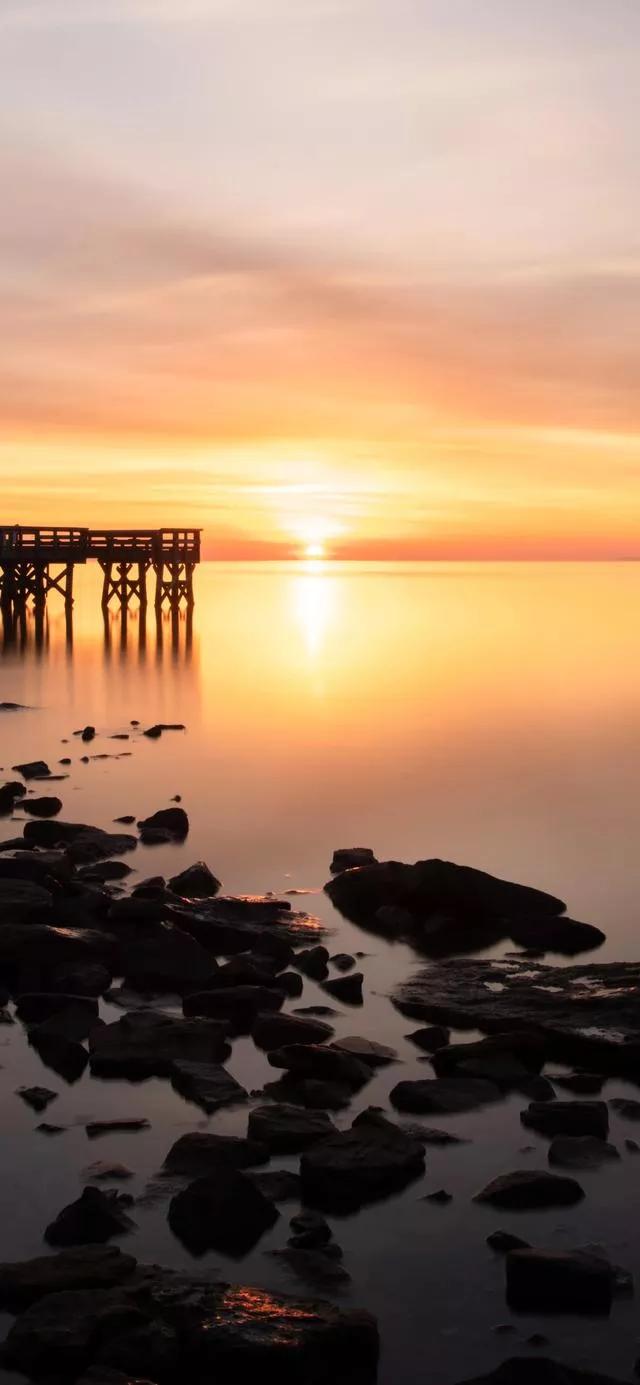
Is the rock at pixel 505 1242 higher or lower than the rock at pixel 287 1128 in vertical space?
lower

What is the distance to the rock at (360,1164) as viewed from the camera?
8.23m

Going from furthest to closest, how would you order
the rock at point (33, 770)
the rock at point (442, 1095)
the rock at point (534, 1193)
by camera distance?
the rock at point (33, 770) → the rock at point (442, 1095) → the rock at point (534, 1193)

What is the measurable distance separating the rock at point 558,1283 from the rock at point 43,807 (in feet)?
45.8

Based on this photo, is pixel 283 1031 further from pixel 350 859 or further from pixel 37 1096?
pixel 350 859

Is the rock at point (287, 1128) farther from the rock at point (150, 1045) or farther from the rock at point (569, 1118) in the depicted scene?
the rock at point (569, 1118)

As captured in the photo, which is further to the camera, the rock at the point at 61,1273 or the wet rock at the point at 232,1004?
the wet rock at the point at 232,1004

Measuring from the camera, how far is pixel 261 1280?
7.32 m

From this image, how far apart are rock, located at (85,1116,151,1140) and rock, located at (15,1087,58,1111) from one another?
474 mm

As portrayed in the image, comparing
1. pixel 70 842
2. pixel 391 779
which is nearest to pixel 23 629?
pixel 391 779

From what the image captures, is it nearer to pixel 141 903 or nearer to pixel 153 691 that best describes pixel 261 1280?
pixel 141 903

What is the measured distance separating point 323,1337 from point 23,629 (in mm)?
58013

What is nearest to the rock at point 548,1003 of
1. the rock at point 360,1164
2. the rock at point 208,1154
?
the rock at point 360,1164

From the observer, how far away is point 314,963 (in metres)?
13.0

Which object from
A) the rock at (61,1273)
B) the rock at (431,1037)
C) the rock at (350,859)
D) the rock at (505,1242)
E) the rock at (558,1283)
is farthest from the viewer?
the rock at (350,859)
